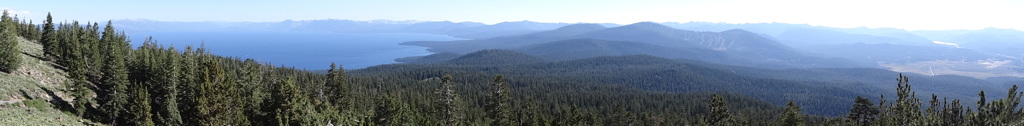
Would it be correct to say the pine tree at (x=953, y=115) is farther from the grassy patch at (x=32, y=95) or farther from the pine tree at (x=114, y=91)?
the pine tree at (x=114, y=91)

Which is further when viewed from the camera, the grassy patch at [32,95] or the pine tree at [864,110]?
the pine tree at [864,110]

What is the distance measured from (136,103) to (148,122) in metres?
8.11

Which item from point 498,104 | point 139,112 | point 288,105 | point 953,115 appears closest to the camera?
point 953,115

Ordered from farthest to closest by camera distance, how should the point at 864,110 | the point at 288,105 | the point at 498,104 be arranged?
the point at 498,104
the point at 864,110
the point at 288,105

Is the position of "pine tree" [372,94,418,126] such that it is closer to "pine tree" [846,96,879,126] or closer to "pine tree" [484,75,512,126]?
"pine tree" [484,75,512,126]

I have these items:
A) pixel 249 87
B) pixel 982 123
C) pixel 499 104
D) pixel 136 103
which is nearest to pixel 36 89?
pixel 136 103

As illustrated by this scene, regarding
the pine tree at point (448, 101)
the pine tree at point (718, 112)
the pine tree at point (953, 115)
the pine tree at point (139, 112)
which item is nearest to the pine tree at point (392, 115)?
the pine tree at point (448, 101)

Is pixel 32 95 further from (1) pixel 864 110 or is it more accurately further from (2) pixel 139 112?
(1) pixel 864 110

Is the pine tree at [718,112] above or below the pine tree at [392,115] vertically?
above

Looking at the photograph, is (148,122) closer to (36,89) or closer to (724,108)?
(36,89)

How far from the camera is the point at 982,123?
65.7ft

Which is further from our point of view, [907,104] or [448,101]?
[448,101]

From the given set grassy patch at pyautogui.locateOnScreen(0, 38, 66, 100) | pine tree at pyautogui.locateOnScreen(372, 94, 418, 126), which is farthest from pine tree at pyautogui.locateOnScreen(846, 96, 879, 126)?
grassy patch at pyautogui.locateOnScreen(0, 38, 66, 100)

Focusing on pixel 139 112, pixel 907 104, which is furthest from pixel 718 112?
pixel 139 112
